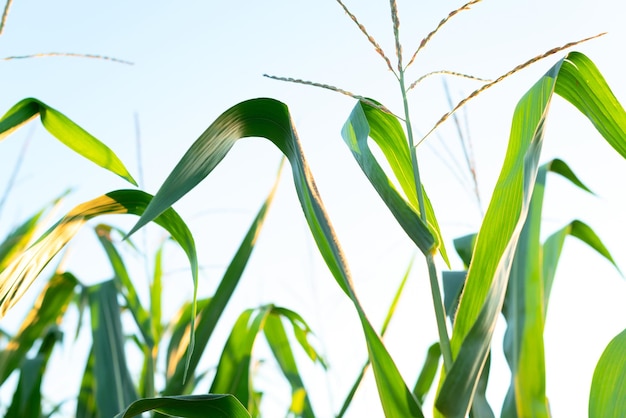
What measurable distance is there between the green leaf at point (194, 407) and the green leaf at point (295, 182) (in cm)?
11

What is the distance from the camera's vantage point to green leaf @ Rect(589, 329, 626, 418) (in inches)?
24.7

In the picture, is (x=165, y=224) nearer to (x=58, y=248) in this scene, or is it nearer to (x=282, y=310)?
(x=58, y=248)

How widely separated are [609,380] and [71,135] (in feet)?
2.08

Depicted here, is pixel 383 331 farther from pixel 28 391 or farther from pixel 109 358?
pixel 28 391

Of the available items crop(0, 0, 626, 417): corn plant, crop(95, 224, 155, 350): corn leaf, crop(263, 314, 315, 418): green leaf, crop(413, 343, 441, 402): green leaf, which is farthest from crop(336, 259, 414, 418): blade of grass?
crop(95, 224, 155, 350): corn leaf

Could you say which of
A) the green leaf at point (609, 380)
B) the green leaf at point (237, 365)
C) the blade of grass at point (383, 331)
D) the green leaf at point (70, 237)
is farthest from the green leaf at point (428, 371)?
the green leaf at point (70, 237)

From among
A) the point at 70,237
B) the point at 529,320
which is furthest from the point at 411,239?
the point at 70,237

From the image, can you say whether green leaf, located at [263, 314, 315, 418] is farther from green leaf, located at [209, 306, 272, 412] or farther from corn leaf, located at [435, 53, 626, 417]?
corn leaf, located at [435, 53, 626, 417]

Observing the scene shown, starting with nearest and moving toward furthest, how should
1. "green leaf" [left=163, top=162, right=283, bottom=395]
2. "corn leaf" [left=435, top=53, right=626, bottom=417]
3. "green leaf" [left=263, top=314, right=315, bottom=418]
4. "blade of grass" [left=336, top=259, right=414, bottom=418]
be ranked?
"corn leaf" [left=435, top=53, right=626, bottom=417]
"green leaf" [left=163, top=162, right=283, bottom=395]
"blade of grass" [left=336, top=259, right=414, bottom=418]
"green leaf" [left=263, top=314, right=315, bottom=418]

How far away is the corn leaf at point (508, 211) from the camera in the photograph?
0.41m

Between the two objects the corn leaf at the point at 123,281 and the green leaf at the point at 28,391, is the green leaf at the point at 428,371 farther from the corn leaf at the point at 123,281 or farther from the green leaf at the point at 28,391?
the green leaf at the point at 28,391

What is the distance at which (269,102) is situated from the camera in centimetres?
56

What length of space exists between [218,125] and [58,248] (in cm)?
21

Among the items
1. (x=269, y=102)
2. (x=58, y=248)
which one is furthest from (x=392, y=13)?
(x=58, y=248)
